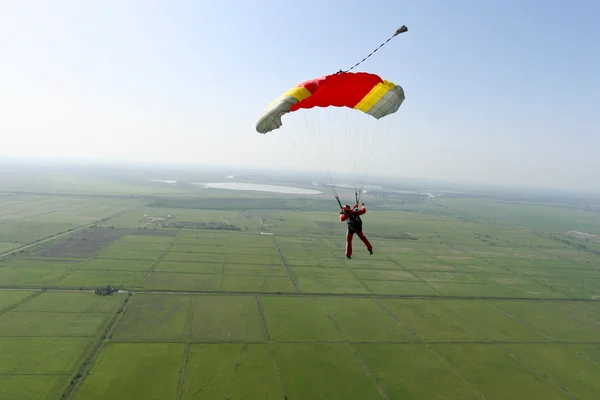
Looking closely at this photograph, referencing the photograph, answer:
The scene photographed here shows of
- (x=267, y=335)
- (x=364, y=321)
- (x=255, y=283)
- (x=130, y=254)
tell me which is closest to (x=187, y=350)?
(x=267, y=335)

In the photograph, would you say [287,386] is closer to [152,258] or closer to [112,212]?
[152,258]

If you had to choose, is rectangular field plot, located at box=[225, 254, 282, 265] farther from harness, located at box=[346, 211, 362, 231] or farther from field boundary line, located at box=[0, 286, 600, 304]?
harness, located at box=[346, 211, 362, 231]

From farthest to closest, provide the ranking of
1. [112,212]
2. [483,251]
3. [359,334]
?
1. [112,212]
2. [483,251]
3. [359,334]

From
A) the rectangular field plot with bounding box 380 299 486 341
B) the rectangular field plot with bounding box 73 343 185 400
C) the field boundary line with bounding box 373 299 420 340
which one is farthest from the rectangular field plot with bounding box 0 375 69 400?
the rectangular field plot with bounding box 380 299 486 341

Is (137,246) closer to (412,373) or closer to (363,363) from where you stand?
(363,363)

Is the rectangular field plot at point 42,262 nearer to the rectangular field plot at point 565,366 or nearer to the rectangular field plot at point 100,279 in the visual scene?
the rectangular field plot at point 100,279

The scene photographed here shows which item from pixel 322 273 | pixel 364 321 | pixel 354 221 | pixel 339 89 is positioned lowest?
pixel 364 321

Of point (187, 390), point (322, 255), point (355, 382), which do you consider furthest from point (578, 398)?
point (322, 255)
